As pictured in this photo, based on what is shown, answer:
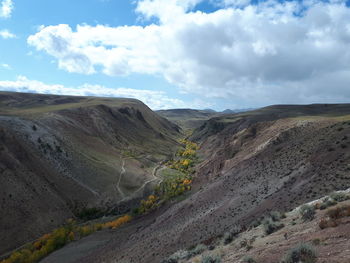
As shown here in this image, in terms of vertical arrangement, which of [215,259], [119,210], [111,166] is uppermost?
[215,259]

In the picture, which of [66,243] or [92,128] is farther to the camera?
[92,128]

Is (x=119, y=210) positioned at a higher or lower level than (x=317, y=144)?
lower

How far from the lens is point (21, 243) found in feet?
156

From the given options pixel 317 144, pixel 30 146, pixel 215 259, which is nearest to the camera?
pixel 215 259

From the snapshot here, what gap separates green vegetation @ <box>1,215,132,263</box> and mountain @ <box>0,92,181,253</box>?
416 cm

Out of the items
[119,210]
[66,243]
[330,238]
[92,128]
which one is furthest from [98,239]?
[92,128]

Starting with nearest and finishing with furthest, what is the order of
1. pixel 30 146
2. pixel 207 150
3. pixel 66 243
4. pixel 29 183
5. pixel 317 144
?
1. pixel 317 144
2. pixel 66 243
3. pixel 29 183
4. pixel 30 146
5. pixel 207 150

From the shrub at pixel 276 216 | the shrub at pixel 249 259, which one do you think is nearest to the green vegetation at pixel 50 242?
the shrub at pixel 276 216

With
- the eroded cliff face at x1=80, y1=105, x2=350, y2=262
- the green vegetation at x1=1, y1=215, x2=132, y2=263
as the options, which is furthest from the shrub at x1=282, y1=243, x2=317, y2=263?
the green vegetation at x1=1, y1=215, x2=132, y2=263

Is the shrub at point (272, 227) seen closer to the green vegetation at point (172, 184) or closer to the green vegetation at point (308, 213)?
the green vegetation at point (308, 213)

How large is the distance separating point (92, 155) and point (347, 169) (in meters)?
76.8

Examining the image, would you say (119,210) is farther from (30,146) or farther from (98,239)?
(30,146)

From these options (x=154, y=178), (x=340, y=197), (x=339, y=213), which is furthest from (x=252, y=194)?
(x=154, y=178)

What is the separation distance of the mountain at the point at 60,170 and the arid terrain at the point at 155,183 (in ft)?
0.83
